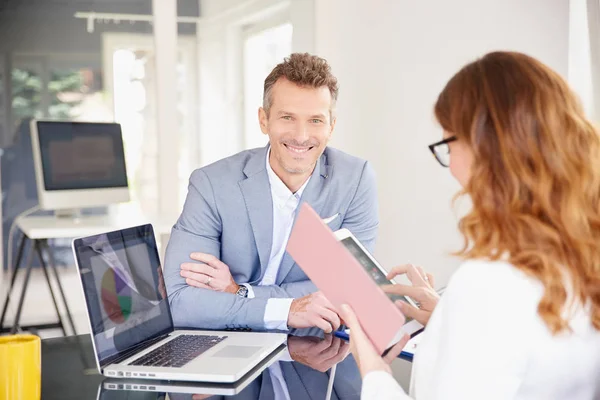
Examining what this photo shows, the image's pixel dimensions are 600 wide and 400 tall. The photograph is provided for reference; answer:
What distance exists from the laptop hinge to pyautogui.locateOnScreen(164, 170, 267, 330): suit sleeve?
18 centimetres

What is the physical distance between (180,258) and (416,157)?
8.05 ft

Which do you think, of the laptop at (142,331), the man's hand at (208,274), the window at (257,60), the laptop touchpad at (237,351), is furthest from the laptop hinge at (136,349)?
the window at (257,60)

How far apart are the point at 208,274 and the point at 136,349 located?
1.59ft

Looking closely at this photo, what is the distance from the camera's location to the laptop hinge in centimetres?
147

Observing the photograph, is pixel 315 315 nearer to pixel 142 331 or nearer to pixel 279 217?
pixel 142 331

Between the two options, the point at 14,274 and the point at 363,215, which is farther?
the point at 14,274

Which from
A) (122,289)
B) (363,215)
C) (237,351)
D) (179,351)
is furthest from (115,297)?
(363,215)

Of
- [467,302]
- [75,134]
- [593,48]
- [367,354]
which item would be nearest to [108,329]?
[367,354]

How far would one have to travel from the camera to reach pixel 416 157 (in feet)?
13.9

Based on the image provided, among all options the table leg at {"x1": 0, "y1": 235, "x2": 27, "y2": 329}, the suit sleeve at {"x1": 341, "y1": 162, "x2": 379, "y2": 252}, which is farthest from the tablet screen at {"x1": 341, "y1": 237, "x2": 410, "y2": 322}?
the table leg at {"x1": 0, "y1": 235, "x2": 27, "y2": 329}

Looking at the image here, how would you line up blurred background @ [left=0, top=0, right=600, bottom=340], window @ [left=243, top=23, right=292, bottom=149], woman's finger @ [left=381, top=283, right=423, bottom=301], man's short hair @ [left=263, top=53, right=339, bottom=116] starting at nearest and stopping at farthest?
woman's finger @ [left=381, top=283, right=423, bottom=301], man's short hair @ [left=263, top=53, right=339, bottom=116], blurred background @ [left=0, top=0, right=600, bottom=340], window @ [left=243, top=23, right=292, bottom=149]

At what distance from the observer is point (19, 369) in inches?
48.3

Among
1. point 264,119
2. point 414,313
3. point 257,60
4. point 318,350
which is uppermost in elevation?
point 257,60

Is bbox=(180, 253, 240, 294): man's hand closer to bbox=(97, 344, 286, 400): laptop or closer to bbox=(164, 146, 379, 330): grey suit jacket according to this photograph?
bbox=(164, 146, 379, 330): grey suit jacket
